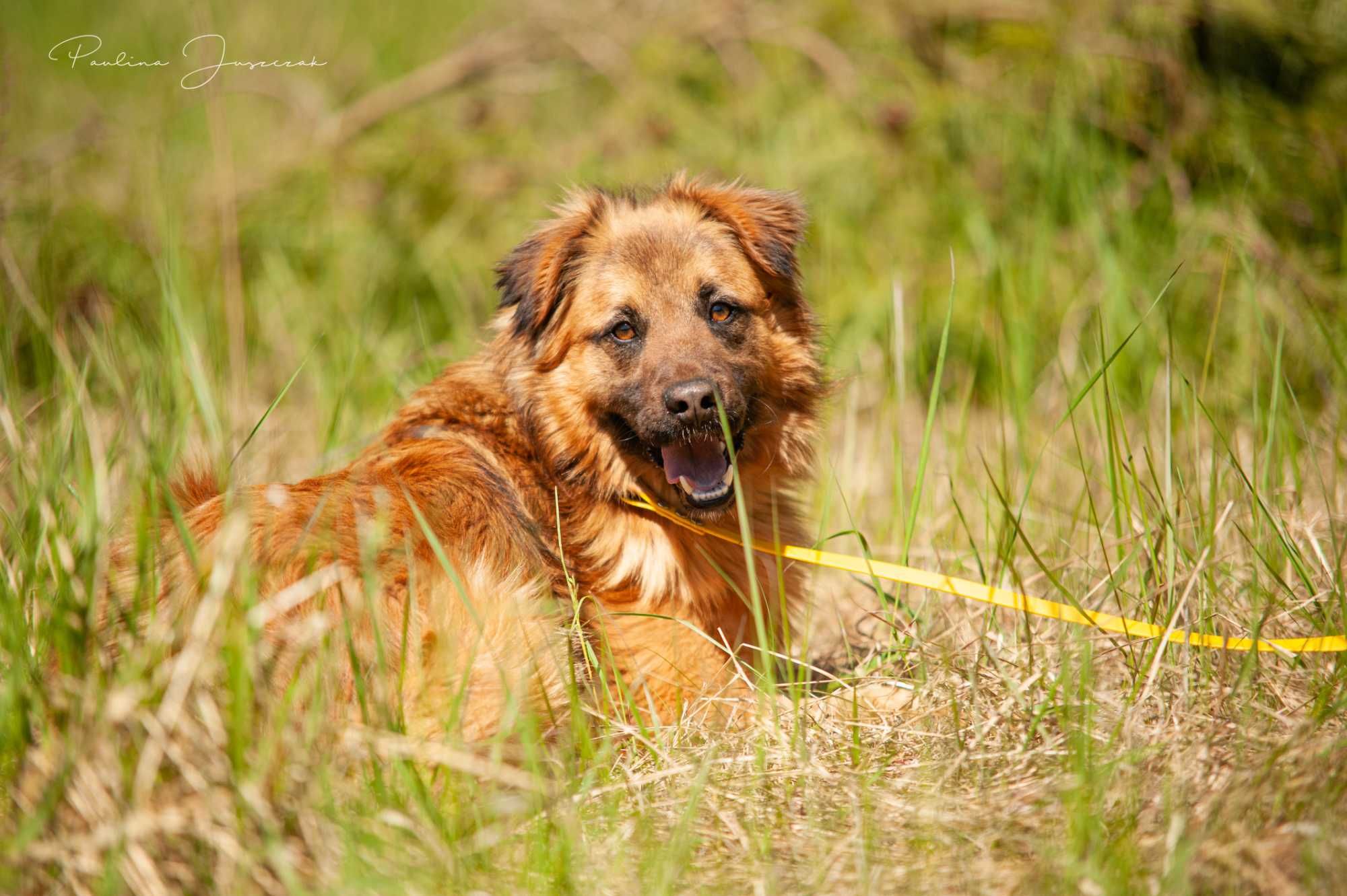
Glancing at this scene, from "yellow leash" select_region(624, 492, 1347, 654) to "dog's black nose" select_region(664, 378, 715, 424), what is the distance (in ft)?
1.37

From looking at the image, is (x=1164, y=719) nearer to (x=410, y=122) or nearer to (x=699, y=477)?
(x=699, y=477)

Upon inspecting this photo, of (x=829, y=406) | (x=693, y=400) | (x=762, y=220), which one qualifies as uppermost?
(x=762, y=220)

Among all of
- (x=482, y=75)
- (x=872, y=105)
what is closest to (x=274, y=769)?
(x=872, y=105)

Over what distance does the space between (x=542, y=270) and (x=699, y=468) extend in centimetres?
96

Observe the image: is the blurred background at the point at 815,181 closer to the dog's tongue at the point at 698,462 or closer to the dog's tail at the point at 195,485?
the dog's tail at the point at 195,485

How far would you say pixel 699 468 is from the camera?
357 cm

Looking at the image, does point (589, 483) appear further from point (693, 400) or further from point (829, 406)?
point (829, 406)

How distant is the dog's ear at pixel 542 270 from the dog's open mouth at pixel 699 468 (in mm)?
719

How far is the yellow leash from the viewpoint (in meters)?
2.82

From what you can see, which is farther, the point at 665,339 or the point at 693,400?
the point at 665,339

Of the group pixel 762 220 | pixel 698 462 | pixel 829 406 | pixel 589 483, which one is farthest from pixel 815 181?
pixel 589 483

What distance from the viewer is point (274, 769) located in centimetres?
221

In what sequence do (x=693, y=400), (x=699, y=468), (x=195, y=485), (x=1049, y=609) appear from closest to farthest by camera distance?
1. (x=1049, y=609)
2. (x=195, y=485)
3. (x=693, y=400)
4. (x=699, y=468)

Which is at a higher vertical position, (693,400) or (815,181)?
(815,181)
